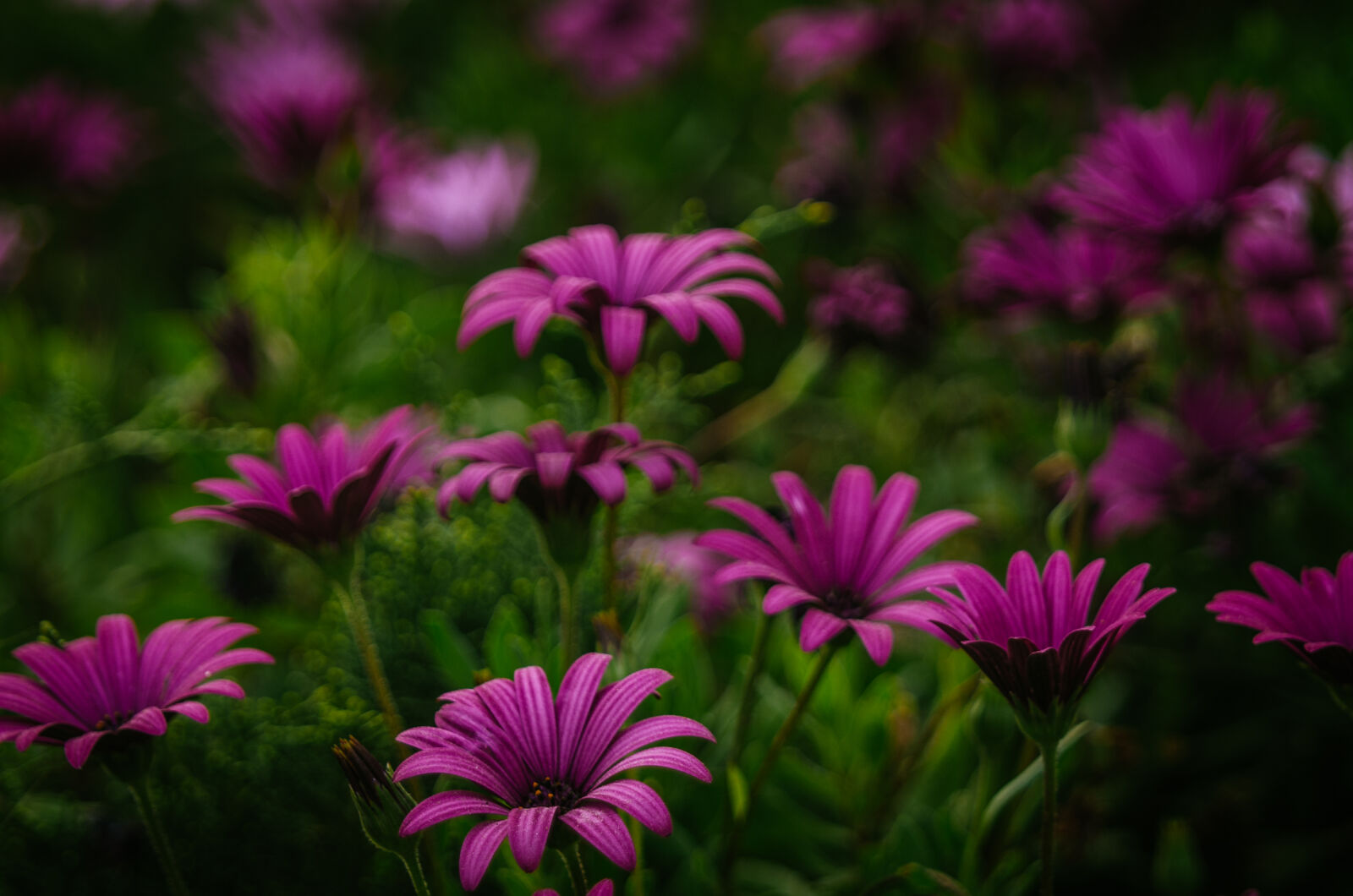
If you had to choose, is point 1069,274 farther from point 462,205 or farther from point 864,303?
point 462,205

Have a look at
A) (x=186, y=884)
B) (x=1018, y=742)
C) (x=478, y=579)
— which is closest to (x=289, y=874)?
(x=186, y=884)

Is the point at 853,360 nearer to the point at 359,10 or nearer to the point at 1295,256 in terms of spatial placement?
the point at 1295,256

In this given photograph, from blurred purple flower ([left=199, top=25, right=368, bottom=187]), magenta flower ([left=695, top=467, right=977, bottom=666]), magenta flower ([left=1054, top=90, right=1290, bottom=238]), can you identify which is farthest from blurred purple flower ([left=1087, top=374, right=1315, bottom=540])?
blurred purple flower ([left=199, top=25, right=368, bottom=187])

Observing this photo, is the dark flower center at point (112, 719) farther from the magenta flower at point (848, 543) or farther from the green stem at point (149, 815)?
the magenta flower at point (848, 543)

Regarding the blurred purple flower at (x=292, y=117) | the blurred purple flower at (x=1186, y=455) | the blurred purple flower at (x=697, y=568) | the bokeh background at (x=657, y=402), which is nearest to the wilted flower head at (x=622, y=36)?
the bokeh background at (x=657, y=402)

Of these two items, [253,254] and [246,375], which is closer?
[246,375]

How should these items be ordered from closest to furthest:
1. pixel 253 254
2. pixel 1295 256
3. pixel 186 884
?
pixel 186 884 → pixel 1295 256 → pixel 253 254
